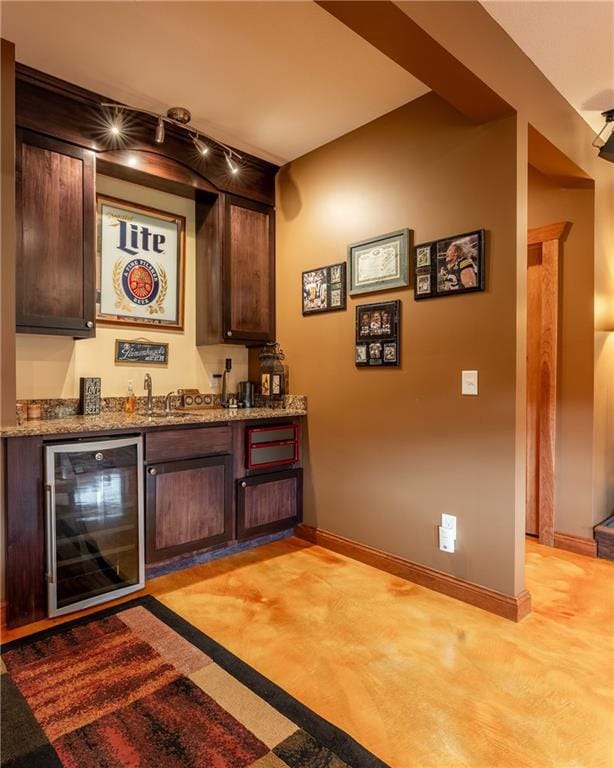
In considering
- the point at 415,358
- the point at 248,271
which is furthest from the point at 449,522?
the point at 248,271

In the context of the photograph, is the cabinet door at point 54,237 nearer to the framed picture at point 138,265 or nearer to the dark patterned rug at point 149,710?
the framed picture at point 138,265

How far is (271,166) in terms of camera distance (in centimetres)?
367

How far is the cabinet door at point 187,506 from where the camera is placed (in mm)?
2727

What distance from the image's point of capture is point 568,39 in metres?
2.29

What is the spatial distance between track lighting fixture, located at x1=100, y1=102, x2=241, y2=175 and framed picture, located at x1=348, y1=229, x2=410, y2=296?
1166 millimetres

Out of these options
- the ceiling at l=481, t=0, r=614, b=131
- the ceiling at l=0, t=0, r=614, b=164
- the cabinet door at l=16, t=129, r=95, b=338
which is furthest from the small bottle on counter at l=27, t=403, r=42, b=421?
the ceiling at l=481, t=0, r=614, b=131

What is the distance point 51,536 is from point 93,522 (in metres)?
0.24

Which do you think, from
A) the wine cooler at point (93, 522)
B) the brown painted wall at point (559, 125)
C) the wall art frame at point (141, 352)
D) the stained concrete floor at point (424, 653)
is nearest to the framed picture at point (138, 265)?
the wall art frame at point (141, 352)

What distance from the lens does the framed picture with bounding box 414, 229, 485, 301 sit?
246 cm

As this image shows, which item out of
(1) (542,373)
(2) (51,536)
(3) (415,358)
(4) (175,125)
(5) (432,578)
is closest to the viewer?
(2) (51,536)

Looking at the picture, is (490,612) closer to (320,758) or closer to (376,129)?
(320,758)

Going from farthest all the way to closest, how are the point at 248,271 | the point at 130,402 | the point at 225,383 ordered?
the point at 225,383 < the point at 248,271 < the point at 130,402

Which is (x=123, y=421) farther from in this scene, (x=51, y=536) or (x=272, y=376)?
(x=272, y=376)

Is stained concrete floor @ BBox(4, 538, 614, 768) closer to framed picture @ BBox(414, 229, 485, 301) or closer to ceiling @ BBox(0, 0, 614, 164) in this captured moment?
framed picture @ BBox(414, 229, 485, 301)
